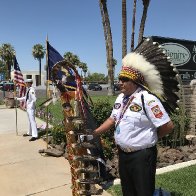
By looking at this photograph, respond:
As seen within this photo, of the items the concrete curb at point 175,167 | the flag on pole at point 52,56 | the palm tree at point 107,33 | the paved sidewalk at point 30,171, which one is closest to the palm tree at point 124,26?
the palm tree at point 107,33

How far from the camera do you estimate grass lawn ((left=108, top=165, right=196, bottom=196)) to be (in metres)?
5.18

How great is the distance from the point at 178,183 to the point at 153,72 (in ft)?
8.69

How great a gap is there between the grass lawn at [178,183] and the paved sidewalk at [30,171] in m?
0.81

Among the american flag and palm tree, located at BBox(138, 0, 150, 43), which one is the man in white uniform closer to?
the american flag

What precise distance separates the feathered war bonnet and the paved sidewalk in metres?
2.25


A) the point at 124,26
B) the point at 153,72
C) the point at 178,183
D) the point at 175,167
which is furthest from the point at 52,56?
the point at 124,26

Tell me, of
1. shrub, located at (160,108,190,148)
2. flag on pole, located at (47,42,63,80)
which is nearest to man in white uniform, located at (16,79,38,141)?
flag on pole, located at (47,42,63,80)

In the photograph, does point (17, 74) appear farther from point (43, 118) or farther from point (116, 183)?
point (116, 183)

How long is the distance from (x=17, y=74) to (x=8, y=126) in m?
2.38

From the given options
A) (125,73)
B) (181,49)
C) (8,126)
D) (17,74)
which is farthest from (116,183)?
(8,126)

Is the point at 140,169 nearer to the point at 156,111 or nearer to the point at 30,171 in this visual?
the point at 156,111

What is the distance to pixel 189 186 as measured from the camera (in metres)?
5.39

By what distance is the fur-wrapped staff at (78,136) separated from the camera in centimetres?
327

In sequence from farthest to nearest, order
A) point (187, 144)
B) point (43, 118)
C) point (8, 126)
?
point (43, 118)
point (8, 126)
point (187, 144)
